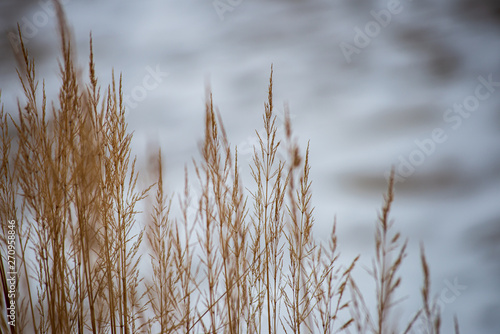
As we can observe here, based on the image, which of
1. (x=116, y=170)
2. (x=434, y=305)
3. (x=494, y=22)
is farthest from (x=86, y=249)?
(x=494, y=22)

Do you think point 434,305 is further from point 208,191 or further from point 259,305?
point 208,191

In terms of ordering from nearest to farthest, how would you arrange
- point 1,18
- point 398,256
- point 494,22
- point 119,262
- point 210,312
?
point 398,256, point 119,262, point 210,312, point 1,18, point 494,22

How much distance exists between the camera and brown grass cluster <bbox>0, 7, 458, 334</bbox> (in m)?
0.99

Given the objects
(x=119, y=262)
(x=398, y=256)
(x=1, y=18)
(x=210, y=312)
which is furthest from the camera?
(x=1, y=18)

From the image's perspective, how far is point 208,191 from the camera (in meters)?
1.17

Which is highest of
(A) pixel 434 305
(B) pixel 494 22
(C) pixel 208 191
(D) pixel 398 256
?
(B) pixel 494 22

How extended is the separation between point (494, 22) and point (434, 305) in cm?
239

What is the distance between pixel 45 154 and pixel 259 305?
78 centimetres

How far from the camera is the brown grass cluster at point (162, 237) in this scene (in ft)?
3.25

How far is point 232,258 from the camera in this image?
1.19 m

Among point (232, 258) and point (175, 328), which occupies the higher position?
point (232, 258)

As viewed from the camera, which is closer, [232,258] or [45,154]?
[45,154]

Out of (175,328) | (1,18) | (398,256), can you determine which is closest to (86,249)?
(175,328)

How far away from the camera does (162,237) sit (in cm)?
117
